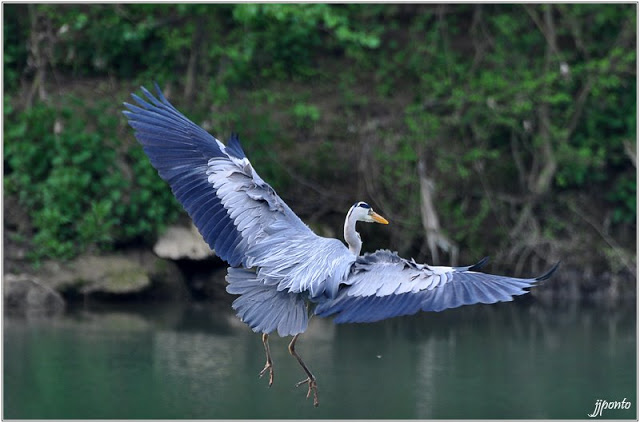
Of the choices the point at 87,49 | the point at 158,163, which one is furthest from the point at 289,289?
the point at 87,49

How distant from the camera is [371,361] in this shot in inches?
360

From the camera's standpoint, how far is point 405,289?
576 cm

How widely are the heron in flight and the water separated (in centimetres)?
145

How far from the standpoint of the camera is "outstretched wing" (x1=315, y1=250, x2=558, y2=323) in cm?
558

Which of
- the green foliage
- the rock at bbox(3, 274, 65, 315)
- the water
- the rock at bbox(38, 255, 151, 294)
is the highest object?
the green foliage

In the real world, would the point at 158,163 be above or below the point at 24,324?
above

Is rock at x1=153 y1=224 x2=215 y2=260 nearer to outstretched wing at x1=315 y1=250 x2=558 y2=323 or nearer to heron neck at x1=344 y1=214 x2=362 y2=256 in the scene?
heron neck at x1=344 y1=214 x2=362 y2=256

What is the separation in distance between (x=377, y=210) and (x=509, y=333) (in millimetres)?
2048

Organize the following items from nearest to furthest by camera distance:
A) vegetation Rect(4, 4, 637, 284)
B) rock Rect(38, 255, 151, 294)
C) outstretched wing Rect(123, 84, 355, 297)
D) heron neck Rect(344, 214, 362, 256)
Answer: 1. outstretched wing Rect(123, 84, 355, 297)
2. heron neck Rect(344, 214, 362, 256)
3. rock Rect(38, 255, 151, 294)
4. vegetation Rect(4, 4, 637, 284)

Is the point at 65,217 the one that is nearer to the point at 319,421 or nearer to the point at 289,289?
the point at 319,421

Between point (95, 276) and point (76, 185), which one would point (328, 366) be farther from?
point (76, 185)

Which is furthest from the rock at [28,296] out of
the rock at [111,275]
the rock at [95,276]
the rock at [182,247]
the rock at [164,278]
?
the rock at [182,247]

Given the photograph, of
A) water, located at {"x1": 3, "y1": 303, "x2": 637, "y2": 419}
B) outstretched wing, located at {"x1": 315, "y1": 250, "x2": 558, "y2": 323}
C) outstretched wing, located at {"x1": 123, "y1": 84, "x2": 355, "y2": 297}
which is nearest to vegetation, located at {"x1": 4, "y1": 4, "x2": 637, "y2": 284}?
water, located at {"x1": 3, "y1": 303, "x2": 637, "y2": 419}

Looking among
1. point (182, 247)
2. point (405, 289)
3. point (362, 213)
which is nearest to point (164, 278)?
point (182, 247)
